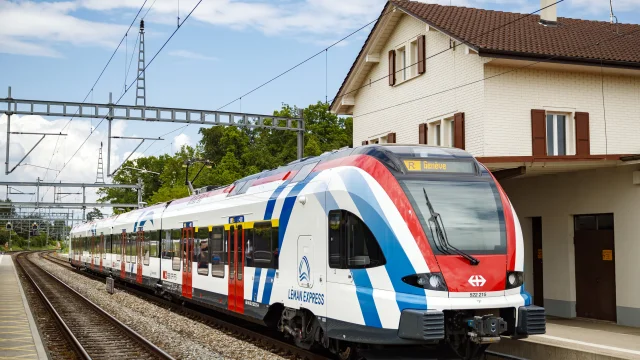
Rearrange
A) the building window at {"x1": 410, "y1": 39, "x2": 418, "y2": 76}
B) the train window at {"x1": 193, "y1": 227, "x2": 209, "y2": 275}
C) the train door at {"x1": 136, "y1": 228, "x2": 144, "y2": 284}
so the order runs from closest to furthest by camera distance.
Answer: the train window at {"x1": 193, "y1": 227, "x2": 209, "y2": 275} → the building window at {"x1": 410, "y1": 39, "x2": 418, "y2": 76} → the train door at {"x1": 136, "y1": 228, "x2": 144, "y2": 284}

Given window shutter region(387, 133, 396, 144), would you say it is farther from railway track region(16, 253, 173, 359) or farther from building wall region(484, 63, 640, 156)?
railway track region(16, 253, 173, 359)

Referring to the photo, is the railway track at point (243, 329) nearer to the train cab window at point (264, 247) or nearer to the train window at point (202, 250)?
the train window at point (202, 250)

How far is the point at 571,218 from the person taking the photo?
54.9ft

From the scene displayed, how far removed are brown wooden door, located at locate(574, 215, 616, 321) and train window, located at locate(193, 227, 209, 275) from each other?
8.23 metres

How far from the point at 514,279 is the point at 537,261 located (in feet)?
28.1

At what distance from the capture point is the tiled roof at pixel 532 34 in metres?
20.4

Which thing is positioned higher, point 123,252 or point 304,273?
point 304,273

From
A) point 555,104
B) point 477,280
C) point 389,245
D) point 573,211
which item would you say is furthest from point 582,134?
point 389,245

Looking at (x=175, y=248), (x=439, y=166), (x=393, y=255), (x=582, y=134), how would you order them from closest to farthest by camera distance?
(x=393, y=255) → (x=439, y=166) → (x=175, y=248) → (x=582, y=134)

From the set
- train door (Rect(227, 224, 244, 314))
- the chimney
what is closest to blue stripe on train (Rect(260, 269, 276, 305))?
train door (Rect(227, 224, 244, 314))

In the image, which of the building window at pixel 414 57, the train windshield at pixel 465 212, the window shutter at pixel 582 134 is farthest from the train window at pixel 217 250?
the window shutter at pixel 582 134

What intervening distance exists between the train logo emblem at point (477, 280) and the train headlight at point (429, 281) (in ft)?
1.30

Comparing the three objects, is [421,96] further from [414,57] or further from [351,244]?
[351,244]

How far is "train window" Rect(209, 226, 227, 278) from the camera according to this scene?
51.7 ft
